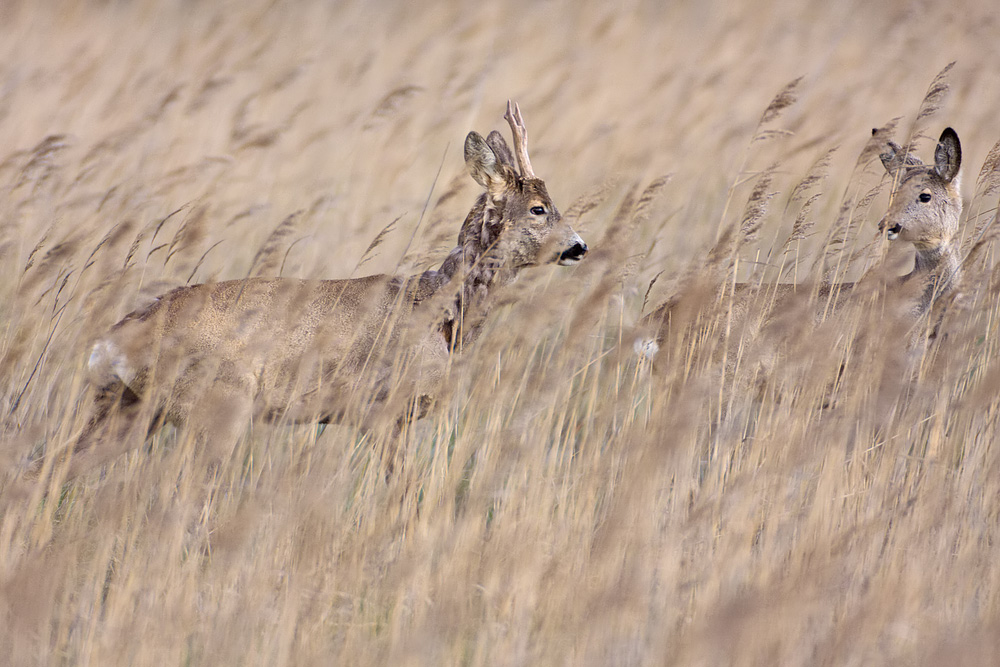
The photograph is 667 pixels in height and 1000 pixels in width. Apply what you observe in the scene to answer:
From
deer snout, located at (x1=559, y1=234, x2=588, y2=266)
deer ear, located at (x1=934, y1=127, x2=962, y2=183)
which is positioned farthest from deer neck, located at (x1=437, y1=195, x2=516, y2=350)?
deer ear, located at (x1=934, y1=127, x2=962, y2=183)

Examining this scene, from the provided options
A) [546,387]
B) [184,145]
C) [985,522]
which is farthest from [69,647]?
[184,145]

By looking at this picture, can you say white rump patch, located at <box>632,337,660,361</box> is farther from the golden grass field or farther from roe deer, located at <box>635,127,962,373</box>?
roe deer, located at <box>635,127,962,373</box>

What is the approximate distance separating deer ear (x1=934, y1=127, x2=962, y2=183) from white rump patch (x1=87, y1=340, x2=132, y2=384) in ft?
12.8

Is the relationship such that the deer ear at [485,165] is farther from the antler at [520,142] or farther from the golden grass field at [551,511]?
the golden grass field at [551,511]

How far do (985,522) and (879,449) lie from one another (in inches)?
24.2

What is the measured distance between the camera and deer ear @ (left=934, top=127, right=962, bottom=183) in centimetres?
491

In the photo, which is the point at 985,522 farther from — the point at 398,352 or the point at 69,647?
the point at 69,647

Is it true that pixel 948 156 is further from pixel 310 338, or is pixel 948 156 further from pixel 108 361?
pixel 108 361

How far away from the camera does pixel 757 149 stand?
7.34 meters

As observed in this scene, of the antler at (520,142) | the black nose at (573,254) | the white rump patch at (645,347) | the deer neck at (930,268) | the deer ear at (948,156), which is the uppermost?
the deer ear at (948,156)

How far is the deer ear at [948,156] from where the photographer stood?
491 cm

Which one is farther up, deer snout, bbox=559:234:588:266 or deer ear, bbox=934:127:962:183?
deer ear, bbox=934:127:962:183

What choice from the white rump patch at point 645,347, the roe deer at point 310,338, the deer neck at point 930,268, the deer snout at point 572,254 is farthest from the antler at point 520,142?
the deer neck at point 930,268

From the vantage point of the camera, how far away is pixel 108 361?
12.0ft
